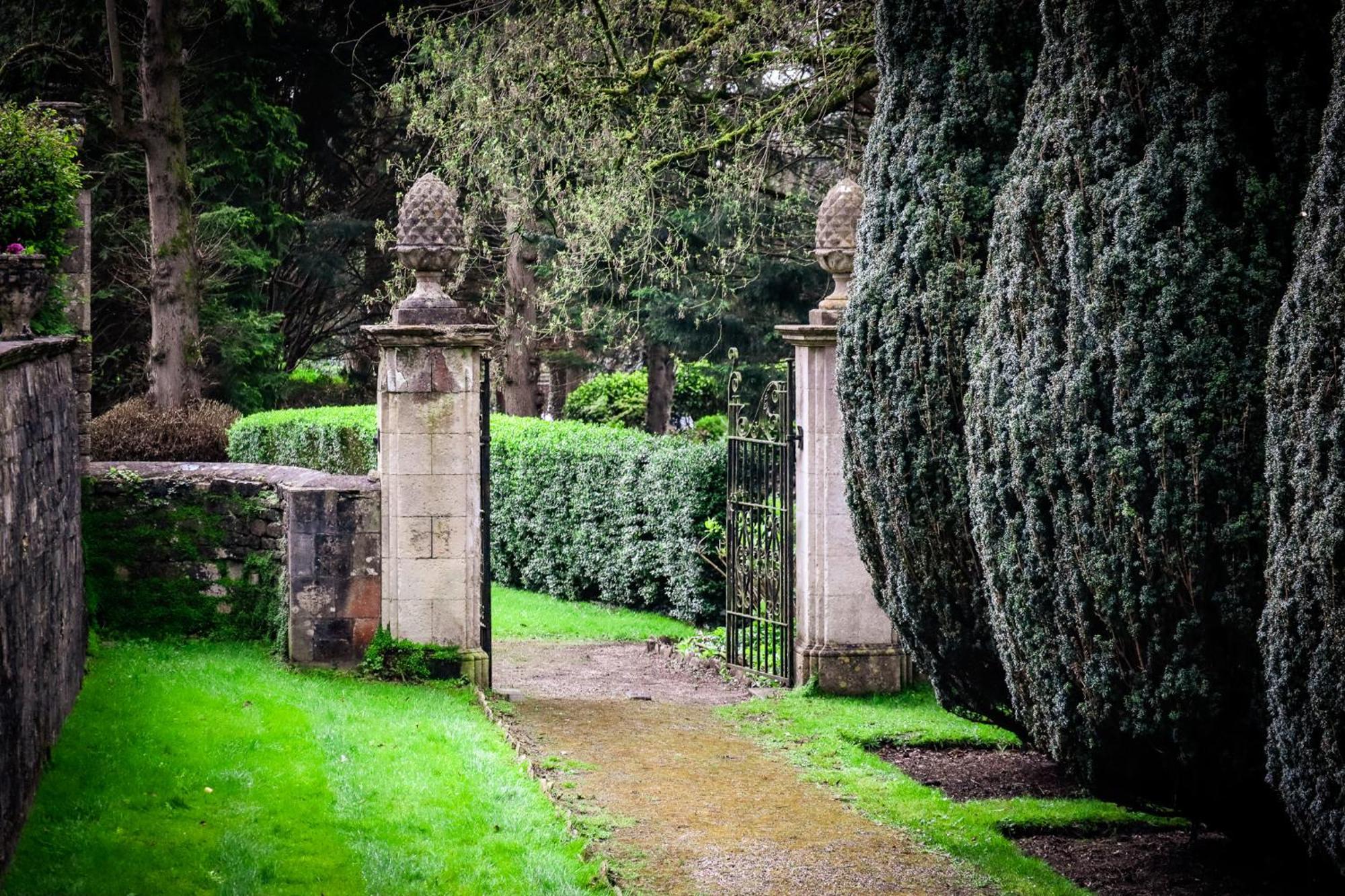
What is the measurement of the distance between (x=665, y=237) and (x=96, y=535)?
9.60 m

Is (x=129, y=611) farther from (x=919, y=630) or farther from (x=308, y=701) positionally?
(x=919, y=630)

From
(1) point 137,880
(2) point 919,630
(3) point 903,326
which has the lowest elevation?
(1) point 137,880

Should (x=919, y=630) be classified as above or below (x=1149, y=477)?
below

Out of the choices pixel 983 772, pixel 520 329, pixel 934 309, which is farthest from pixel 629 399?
pixel 934 309

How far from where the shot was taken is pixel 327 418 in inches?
728

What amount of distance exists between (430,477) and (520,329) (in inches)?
540

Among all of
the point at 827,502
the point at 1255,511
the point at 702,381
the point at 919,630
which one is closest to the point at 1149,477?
the point at 1255,511

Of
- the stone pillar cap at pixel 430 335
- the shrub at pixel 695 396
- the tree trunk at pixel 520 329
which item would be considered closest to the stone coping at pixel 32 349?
the stone pillar cap at pixel 430 335

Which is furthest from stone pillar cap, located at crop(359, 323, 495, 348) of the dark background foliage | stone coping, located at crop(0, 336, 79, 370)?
the dark background foliage

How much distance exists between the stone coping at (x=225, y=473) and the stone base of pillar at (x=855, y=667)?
3.35 meters

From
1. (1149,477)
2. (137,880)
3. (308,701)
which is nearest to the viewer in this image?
(1149,477)

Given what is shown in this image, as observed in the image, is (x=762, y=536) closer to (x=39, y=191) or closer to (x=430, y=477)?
(x=430, y=477)

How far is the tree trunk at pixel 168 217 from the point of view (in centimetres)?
2050

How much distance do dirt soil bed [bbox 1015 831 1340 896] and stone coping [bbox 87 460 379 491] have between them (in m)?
5.38
